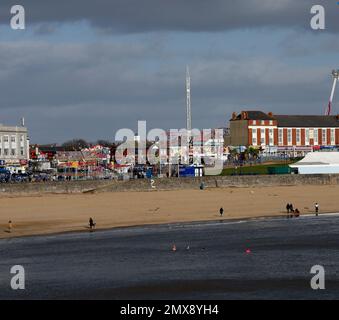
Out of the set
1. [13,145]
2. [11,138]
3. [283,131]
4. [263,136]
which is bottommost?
[13,145]

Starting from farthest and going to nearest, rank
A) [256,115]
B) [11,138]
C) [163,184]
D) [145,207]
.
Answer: [256,115], [11,138], [163,184], [145,207]

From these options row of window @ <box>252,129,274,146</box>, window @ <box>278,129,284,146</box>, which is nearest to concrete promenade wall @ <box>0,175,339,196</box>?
row of window @ <box>252,129,274,146</box>

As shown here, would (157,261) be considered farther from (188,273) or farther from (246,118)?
(246,118)

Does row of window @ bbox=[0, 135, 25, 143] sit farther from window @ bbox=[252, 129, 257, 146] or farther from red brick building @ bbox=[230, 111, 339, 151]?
window @ bbox=[252, 129, 257, 146]

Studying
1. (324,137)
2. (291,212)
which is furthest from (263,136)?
(291,212)

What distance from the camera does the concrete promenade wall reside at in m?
85.1

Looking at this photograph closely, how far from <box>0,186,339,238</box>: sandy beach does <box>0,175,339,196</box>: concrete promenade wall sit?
75.1 inches

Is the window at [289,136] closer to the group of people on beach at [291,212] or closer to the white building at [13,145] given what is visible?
the white building at [13,145]

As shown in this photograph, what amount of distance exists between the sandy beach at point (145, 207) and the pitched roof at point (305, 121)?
232 feet

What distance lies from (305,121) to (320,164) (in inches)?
2188

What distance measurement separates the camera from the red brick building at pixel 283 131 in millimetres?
162625

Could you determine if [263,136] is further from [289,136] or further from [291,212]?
[291,212]

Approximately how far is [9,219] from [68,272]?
25689 millimetres

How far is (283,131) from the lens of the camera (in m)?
164
